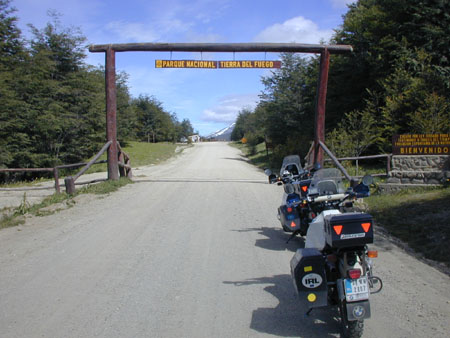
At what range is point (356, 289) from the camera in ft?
12.3

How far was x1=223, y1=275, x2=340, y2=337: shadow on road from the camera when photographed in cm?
399

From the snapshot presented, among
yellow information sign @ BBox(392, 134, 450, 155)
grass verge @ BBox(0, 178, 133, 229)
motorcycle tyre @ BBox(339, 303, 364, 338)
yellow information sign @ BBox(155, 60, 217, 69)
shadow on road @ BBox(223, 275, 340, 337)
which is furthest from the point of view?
yellow information sign @ BBox(155, 60, 217, 69)

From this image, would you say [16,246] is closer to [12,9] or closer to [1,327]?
[1,327]

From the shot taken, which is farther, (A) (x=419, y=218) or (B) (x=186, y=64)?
(B) (x=186, y=64)

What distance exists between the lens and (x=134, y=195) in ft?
42.3

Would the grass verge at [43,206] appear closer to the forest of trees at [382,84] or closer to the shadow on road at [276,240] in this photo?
the shadow on road at [276,240]

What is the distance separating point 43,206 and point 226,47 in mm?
8470

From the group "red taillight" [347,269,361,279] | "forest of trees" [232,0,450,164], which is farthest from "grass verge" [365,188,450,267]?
"forest of trees" [232,0,450,164]

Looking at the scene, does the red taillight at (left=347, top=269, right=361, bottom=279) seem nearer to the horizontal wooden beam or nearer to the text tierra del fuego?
the text tierra del fuego

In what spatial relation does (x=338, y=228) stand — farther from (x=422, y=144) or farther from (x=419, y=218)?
(x=422, y=144)

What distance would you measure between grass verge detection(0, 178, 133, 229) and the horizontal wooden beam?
5361mm

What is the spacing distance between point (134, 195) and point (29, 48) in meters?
21.0

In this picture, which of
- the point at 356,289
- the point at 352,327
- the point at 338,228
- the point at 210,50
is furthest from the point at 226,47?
the point at 352,327

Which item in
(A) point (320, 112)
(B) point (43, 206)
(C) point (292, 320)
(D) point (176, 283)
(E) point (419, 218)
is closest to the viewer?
(C) point (292, 320)
